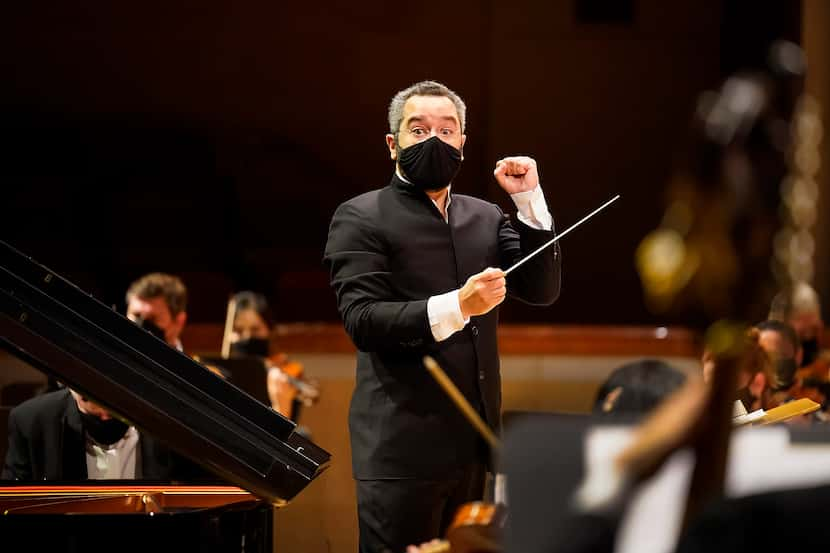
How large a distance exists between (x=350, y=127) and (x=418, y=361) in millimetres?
5294

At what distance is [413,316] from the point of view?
2.43 m

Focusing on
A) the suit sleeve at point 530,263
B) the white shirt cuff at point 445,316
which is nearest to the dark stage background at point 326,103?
the suit sleeve at point 530,263

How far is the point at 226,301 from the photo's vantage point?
22.2 ft

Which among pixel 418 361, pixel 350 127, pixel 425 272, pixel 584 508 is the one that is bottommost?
pixel 584 508

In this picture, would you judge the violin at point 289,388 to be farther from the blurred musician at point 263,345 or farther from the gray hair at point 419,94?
the gray hair at point 419,94

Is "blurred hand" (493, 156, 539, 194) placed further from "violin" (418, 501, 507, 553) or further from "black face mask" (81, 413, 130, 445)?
"black face mask" (81, 413, 130, 445)

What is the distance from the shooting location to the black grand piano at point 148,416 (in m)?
2.37

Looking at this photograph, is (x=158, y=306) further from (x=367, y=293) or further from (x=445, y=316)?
(x=445, y=316)

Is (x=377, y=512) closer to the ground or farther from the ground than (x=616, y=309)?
closer to the ground

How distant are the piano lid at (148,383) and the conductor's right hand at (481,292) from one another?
1.43 feet

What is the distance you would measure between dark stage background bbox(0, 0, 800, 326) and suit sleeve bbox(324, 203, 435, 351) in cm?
487

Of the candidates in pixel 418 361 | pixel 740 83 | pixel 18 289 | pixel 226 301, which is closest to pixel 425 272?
pixel 418 361

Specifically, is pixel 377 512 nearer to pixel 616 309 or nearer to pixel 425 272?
pixel 425 272

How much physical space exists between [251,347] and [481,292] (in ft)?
10.3
